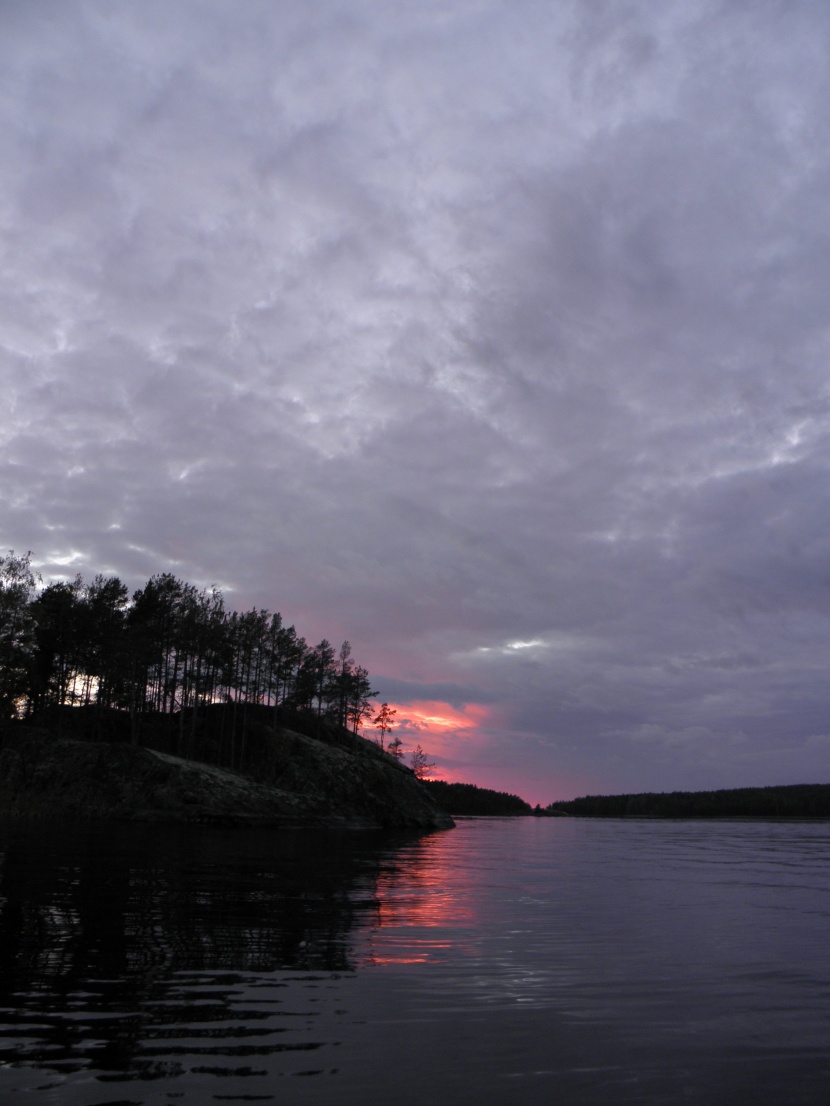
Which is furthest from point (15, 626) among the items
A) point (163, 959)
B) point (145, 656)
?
point (163, 959)

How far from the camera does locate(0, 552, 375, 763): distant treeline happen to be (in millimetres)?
75062

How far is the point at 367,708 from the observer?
127 metres

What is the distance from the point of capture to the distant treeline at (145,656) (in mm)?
75062

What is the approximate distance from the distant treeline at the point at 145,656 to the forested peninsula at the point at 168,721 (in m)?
0.18

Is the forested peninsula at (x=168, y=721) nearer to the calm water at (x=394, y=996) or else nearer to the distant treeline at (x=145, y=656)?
the distant treeline at (x=145, y=656)

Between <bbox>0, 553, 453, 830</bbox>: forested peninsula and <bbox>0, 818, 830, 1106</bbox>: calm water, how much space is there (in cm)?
4354

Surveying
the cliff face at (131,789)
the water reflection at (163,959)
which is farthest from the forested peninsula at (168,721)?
the water reflection at (163,959)

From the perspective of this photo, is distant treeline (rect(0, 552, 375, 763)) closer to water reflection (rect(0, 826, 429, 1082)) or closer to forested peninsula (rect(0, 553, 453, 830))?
forested peninsula (rect(0, 553, 453, 830))

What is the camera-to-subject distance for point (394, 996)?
11.5 m

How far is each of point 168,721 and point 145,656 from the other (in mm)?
12498

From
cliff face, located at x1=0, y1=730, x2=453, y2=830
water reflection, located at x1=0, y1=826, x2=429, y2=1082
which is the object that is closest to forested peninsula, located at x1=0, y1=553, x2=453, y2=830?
cliff face, located at x1=0, y1=730, x2=453, y2=830

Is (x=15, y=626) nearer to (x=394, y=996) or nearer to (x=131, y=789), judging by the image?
(x=131, y=789)

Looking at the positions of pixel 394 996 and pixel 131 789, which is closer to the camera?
pixel 394 996

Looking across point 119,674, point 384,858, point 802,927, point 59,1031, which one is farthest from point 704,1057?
point 119,674
